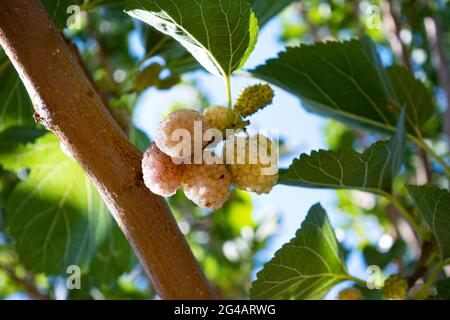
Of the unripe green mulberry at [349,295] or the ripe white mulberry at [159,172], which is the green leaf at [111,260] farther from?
the ripe white mulberry at [159,172]

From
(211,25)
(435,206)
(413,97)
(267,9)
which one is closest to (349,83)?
(413,97)

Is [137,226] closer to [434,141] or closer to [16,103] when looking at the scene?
[16,103]

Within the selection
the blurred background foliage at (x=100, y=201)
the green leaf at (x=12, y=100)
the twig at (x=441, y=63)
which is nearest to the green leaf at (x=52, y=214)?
the blurred background foliage at (x=100, y=201)

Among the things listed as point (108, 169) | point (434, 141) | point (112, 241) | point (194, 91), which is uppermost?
point (194, 91)

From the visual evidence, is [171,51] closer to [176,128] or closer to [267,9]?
[267,9]

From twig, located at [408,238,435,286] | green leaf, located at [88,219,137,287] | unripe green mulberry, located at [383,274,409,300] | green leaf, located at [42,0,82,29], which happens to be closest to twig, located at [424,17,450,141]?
twig, located at [408,238,435,286]

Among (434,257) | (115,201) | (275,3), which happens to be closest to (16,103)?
(275,3)

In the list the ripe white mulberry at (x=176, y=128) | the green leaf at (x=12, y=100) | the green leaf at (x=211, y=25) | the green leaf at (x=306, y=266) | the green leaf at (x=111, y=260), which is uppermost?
the green leaf at (x=12, y=100)

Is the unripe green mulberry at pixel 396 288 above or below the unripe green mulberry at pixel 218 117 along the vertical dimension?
below
